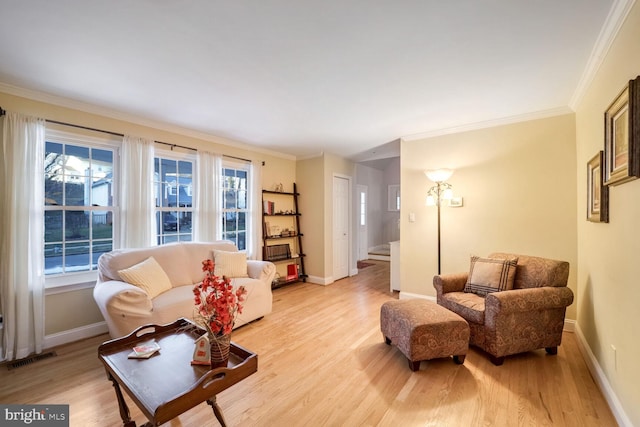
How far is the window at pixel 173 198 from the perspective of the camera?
12.1ft

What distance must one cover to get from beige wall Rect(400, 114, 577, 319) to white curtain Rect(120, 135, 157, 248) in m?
3.47

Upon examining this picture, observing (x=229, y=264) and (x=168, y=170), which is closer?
(x=229, y=264)

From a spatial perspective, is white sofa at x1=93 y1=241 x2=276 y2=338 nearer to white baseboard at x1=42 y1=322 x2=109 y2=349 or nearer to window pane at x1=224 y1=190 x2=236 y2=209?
white baseboard at x1=42 y1=322 x2=109 y2=349

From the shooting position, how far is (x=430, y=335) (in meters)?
2.30

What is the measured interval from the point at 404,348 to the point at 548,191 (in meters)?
2.48

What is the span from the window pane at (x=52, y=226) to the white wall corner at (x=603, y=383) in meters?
4.85

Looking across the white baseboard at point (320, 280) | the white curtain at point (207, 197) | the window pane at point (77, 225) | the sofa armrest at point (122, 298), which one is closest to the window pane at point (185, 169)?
the white curtain at point (207, 197)

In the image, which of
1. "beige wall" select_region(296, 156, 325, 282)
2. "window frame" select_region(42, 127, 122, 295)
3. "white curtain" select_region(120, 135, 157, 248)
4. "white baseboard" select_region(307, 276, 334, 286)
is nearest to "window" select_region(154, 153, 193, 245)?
"white curtain" select_region(120, 135, 157, 248)

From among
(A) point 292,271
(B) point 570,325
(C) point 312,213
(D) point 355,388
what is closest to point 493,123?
(B) point 570,325

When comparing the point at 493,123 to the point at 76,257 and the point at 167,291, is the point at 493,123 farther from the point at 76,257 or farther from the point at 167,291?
the point at 76,257

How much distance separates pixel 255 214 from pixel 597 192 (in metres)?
4.14

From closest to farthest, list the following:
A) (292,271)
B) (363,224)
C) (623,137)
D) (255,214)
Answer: (623,137) < (255,214) < (292,271) < (363,224)

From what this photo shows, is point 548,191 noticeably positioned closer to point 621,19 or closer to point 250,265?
point 621,19

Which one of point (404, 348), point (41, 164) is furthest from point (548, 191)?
point (41, 164)
